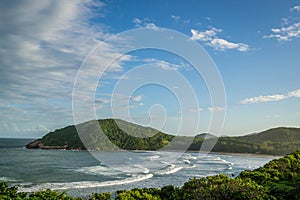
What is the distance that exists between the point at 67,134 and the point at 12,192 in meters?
119

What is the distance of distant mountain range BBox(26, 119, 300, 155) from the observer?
9662cm

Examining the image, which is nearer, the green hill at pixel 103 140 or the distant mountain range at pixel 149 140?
the distant mountain range at pixel 149 140

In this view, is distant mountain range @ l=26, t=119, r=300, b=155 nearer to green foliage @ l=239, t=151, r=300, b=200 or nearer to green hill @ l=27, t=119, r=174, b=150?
green hill @ l=27, t=119, r=174, b=150

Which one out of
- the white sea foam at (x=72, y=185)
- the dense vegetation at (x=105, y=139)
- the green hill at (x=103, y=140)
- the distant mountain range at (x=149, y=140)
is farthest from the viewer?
the green hill at (x=103, y=140)

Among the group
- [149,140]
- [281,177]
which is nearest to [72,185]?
Result: [281,177]

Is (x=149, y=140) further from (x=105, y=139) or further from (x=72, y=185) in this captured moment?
(x=72, y=185)

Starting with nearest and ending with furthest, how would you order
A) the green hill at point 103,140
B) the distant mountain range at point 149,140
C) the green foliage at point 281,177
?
1. the green foliage at point 281,177
2. the distant mountain range at point 149,140
3. the green hill at point 103,140

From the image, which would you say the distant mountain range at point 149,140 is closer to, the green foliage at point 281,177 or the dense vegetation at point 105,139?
the dense vegetation at point 105,139

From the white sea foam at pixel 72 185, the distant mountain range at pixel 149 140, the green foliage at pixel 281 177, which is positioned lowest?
the white sea foam at pixel 72 185

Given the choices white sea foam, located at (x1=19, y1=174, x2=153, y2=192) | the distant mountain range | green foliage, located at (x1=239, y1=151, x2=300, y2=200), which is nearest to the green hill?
the distant mountain range

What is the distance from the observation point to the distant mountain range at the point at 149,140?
317ft

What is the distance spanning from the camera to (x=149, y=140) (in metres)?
119

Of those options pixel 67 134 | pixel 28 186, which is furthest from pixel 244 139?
pixel 28 186

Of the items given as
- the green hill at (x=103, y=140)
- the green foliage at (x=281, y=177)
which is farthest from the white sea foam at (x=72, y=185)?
the green hill at (x=103, y=140)
